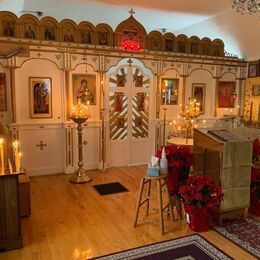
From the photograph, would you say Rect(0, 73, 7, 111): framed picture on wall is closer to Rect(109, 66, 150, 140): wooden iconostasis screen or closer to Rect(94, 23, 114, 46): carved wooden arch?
Rect(94, 23, 114, 46): carved wooden arch

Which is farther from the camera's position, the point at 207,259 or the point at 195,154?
the point at 195,154

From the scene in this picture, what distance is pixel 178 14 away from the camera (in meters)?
6.61

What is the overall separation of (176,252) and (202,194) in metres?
0.69

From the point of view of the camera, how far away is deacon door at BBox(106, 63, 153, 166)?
611cm

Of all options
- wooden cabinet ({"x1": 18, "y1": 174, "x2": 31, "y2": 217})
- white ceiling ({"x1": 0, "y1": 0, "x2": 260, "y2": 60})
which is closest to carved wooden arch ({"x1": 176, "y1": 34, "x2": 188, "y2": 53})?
white ceiling ({"x1": 0, "y1": 0, "x2": 260, "y2": 60})

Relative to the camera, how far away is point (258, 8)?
316 cm

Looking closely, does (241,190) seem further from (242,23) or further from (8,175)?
(242,23)

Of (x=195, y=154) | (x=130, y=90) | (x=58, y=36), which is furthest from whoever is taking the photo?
(x=130, y=90)

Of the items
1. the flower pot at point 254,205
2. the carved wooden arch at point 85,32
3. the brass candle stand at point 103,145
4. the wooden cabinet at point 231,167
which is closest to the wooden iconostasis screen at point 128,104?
the brass candle stand at point 103,145

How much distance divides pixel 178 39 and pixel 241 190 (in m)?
4.18

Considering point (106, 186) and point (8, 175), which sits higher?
point (8, 175)

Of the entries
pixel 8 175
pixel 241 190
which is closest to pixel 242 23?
pixel 241 190

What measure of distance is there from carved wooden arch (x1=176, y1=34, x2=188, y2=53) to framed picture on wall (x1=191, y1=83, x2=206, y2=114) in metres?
0.88

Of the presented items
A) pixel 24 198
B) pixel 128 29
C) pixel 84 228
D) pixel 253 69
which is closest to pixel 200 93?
pixel 253 69
